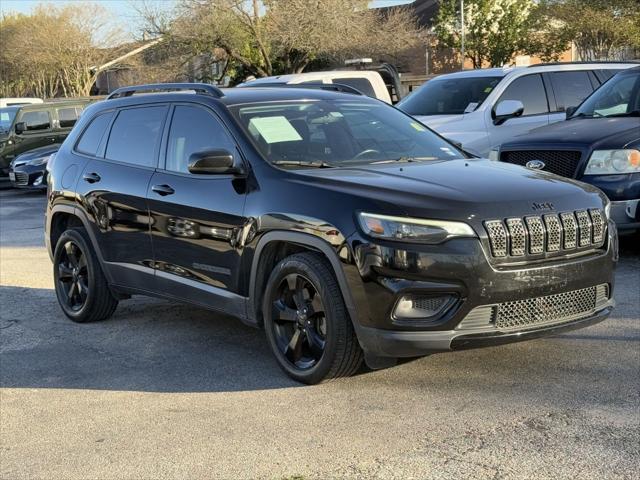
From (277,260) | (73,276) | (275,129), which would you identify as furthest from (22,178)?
(277,260)

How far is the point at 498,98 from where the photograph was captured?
10.9 meters

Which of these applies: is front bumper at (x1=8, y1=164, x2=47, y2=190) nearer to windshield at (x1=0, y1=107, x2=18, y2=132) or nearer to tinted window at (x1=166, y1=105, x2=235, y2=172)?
windshield at (x1=0, y1=107, x2=18, y2=132)

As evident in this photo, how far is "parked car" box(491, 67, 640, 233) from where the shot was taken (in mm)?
7805

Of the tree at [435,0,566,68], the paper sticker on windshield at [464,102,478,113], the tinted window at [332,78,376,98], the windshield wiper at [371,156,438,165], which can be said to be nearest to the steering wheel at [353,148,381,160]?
the windshield wiper at [371,156,438,165]

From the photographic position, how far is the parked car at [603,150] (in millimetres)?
7805

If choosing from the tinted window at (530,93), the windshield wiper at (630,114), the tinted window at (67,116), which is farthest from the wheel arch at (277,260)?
the tinted window at (67,116)

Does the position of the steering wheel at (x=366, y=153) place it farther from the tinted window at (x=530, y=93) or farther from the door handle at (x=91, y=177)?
the tinted window at (x=530, y=93)

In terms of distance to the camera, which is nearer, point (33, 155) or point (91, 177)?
point (91, 177)

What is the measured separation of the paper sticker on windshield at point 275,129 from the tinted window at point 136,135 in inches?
35.7

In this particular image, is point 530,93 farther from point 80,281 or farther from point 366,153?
point 80,281

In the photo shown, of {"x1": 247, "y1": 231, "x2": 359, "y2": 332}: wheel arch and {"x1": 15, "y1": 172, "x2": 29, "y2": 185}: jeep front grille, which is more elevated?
{"x1": 247, "y1": 231, "x2": 359, "y2": 332}: wheel arch

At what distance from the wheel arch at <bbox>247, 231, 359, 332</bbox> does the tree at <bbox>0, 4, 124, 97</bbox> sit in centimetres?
4544

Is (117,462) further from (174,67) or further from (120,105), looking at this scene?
(174,67)

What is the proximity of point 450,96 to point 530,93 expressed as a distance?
3.44 feet
